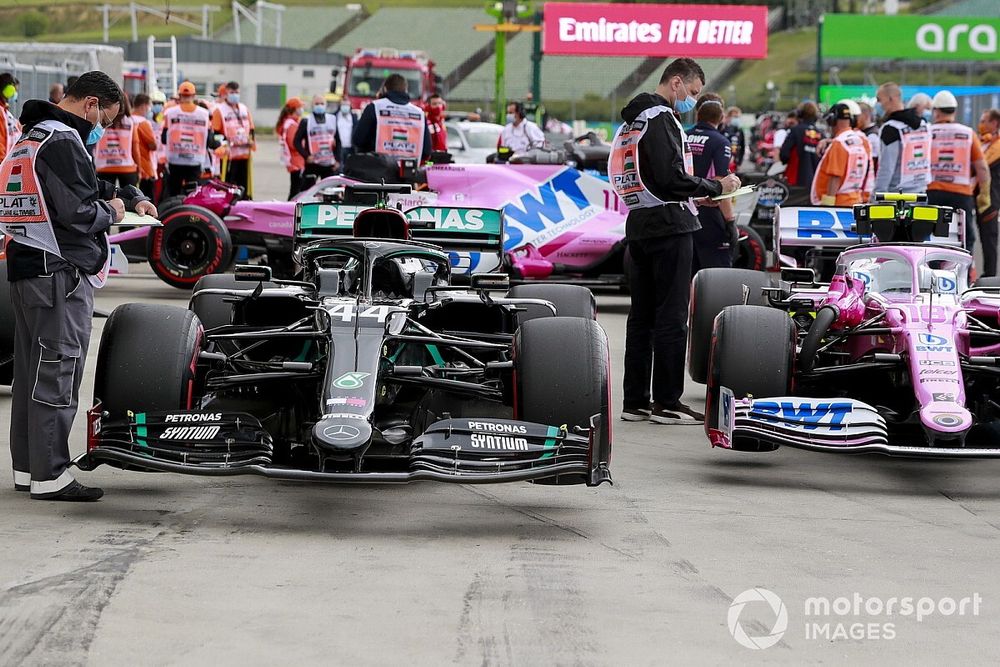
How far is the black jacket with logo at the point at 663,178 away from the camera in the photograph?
849cm

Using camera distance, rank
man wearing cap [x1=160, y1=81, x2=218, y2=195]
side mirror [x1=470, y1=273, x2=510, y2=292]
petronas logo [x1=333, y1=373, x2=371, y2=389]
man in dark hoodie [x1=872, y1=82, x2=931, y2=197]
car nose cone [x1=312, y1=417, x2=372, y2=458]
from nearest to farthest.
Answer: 1. car nose cone [x1=312, y1=417, x2=372, y2=458]
2. petronas logo [x1=333, y1=373, x2=371, y2=389]
3. side mirror [x1=470, y1=273, x2=510, y2=292]
4. man in dark hoodie [x1=872, y1=82, x2=931, y2=197]
5. man wearing cap [x1=160, y1=81, x2=218, y2=195]

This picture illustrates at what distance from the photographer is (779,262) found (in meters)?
10.4

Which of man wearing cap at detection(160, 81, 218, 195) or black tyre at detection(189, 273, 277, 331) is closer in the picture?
black tyre at detection(189, 273, 277, 331)

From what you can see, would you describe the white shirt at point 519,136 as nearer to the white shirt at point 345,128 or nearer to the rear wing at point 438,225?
the white shirt at point 345,128

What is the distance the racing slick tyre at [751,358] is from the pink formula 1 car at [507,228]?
20.7 feet

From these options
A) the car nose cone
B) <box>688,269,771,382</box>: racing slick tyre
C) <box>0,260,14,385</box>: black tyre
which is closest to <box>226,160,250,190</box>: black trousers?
<box>0,260,14,385</box>: black tyre

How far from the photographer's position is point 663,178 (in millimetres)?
8508

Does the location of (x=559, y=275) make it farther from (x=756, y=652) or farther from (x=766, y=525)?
(x=756, y=652)

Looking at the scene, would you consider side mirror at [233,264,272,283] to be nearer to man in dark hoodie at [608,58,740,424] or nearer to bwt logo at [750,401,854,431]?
man in dark hoodie at [608,58,740,424]

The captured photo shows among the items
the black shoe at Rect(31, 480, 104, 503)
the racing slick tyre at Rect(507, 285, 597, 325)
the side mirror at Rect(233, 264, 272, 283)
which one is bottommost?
the black shoe at Rect(31, 480, 104, 503)

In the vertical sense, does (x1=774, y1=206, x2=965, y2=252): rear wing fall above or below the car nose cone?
above

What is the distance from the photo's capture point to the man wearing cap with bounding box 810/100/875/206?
41.1 ft

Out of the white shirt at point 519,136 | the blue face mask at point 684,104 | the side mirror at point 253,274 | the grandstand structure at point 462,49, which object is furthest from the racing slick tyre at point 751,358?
the grandstand structure at point 462,49
